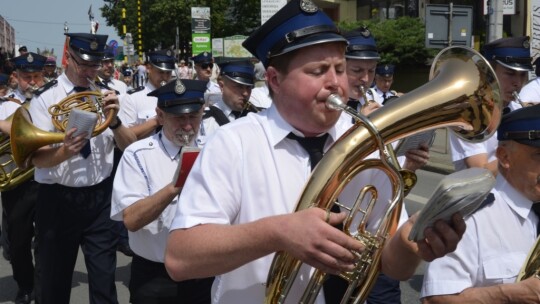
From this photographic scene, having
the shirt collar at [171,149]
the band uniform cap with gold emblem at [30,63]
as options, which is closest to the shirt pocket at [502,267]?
the shirt collar at [171,149]

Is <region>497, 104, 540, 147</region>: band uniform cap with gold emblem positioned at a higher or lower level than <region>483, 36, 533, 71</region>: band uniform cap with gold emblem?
lower

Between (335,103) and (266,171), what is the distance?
1.02 ft

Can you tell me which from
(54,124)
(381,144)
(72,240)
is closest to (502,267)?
(381,144)

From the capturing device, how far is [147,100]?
6785 millimetres

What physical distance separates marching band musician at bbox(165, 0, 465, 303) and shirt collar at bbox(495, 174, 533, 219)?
0.65 metres

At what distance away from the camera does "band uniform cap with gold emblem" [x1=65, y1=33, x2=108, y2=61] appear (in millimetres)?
4910


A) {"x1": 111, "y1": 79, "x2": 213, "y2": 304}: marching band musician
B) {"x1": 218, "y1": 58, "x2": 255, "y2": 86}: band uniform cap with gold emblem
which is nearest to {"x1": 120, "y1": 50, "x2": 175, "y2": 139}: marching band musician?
{"x1": 218, "y1": 58, "x2": 255, "y2": 86}: band uniform cap with gold emblem

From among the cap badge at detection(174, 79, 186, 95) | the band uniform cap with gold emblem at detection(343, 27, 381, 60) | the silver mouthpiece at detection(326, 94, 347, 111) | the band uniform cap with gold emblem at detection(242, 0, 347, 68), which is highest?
the band uniform cap with gold emblem at detection(242, 0, 347, 68)

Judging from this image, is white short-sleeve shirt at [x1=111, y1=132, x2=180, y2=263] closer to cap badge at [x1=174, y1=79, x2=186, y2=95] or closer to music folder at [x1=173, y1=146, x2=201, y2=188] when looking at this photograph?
cap badge at [x1=174, y1=79, x2=186, y2=95]

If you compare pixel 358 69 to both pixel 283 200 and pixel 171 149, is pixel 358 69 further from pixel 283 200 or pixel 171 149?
pixel 283 200

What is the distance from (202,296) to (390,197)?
177 cm

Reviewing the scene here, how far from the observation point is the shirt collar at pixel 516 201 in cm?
265

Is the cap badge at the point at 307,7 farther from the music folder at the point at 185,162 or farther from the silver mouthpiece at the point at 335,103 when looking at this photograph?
the music folder at the point at 185,162

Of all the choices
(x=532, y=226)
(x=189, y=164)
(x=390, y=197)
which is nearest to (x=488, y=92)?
(x=390, y=197)
